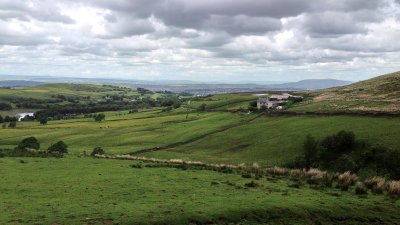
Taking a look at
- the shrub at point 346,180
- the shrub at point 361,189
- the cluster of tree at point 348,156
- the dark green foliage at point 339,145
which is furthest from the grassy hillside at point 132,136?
the shrub at point 361,189

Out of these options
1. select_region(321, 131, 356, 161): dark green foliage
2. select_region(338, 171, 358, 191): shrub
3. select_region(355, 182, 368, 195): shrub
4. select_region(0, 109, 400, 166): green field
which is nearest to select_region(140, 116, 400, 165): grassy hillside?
select_region(0, 109, 400, 166): green field

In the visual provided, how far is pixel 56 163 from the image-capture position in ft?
164

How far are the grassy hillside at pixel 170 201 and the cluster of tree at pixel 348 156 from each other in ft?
64.1

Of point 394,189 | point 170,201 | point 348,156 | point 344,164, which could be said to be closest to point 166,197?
point 170,201

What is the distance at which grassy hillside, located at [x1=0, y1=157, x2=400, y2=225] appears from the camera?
990 inches

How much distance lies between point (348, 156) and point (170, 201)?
38411mm

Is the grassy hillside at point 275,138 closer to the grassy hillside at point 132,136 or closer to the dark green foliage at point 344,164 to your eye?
the dark green foliage at point 344,164

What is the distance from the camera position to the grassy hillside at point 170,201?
25.2 m

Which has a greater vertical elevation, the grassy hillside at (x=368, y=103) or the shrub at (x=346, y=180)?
the grassy hillside at (x=368, y=103)

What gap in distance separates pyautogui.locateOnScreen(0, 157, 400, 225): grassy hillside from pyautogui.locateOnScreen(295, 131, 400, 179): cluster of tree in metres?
19.5

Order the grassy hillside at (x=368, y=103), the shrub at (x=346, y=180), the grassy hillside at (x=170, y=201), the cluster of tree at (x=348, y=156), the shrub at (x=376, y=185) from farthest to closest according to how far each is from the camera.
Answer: the grassy hillside at (x=368, y=103)
the cluster of tree at (x=348, y=156)
the shrub at (x=346, y=180)
the shrub at (x=376, y=185)
the grassy hillside at (x=170, y=201)

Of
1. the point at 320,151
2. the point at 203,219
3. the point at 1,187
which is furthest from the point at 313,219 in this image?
the point at 320,151

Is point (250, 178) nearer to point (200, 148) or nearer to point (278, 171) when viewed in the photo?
point (278, 171)

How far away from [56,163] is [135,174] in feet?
44.1
